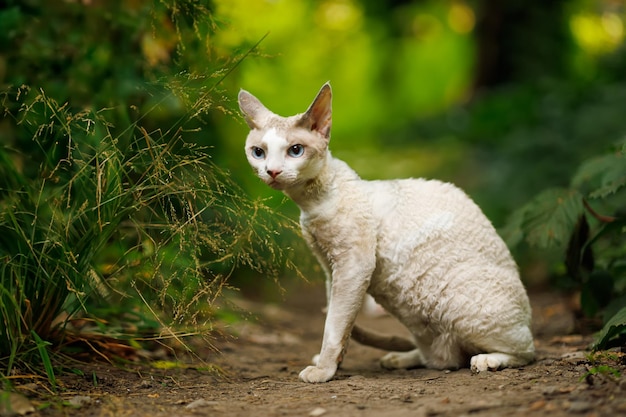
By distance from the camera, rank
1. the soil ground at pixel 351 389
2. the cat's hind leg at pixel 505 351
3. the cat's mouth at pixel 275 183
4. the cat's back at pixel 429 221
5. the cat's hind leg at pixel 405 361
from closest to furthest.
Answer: the soil ground at pixel 351 389 < the cat's mouth at pixel 275 183 < the cat's hind leg at pixel 505 351 < the cat's back at pixel 429 221 < the cat's hind leg at pixel 405 361

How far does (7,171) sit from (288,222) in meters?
1.31

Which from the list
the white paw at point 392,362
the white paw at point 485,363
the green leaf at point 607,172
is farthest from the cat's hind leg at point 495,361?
the green leaf at point 607,172

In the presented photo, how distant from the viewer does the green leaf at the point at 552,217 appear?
3223 mm

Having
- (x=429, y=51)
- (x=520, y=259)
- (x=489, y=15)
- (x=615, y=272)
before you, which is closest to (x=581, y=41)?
(x=489, y=15)

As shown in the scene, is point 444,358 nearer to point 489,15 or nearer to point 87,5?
point 87,5

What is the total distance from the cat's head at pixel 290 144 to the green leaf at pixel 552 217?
1.15m

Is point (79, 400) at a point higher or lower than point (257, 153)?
lower

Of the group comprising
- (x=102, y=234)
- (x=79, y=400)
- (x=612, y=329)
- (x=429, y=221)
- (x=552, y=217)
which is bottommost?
(x=79, y=400)

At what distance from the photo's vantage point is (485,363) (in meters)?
2.88

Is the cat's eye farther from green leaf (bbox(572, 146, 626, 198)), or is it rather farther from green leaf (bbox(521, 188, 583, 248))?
green leaf (bbox(572, 146, 626, 198))

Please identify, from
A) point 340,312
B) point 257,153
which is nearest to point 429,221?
point 340,312

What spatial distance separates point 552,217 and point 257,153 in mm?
1513

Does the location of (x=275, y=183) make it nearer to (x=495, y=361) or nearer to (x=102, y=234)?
(x=102, y=234)

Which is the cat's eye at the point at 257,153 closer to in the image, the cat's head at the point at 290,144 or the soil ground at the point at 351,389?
the cat's head at the point at 290,144
